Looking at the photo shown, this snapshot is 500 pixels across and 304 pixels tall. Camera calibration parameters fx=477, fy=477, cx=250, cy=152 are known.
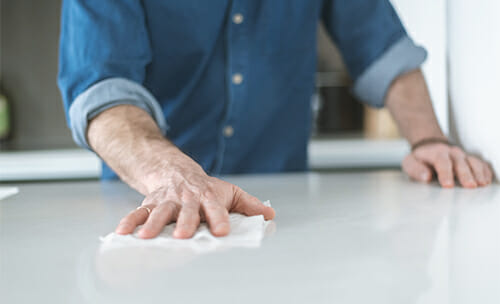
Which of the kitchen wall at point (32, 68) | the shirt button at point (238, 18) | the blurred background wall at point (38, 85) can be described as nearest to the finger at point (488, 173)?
the shirt button at point (238, 18)

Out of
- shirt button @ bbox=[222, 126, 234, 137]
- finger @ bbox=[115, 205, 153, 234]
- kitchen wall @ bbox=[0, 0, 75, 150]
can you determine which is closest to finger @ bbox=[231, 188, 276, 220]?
finger @ bbox=[115, 205, 153, 234]

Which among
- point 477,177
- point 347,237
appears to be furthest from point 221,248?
point 477,177

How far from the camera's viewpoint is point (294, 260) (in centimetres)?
40

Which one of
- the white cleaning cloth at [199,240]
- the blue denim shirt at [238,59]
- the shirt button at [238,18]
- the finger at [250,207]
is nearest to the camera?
the white cleaning cloth at [199,240]

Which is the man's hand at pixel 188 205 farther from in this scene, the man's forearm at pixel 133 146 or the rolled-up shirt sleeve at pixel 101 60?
the rolled-up shirt sleeve at pixel 101 60

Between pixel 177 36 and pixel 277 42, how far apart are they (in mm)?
237

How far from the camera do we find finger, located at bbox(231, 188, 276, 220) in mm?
551

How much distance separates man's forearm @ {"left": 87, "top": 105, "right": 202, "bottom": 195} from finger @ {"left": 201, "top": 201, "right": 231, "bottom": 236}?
11cm

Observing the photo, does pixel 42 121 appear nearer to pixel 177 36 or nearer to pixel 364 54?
pixel 177 36

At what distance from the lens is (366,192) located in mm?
769

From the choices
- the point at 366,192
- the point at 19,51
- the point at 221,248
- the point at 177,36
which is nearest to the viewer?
the point at 221,248

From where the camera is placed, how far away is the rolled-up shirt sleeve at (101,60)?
2.56 ft

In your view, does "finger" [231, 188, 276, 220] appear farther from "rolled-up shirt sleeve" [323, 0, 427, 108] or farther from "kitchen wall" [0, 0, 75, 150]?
"kitchen wall" [0, 0, 75, 150]

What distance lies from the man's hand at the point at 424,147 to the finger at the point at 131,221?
1.75ft
